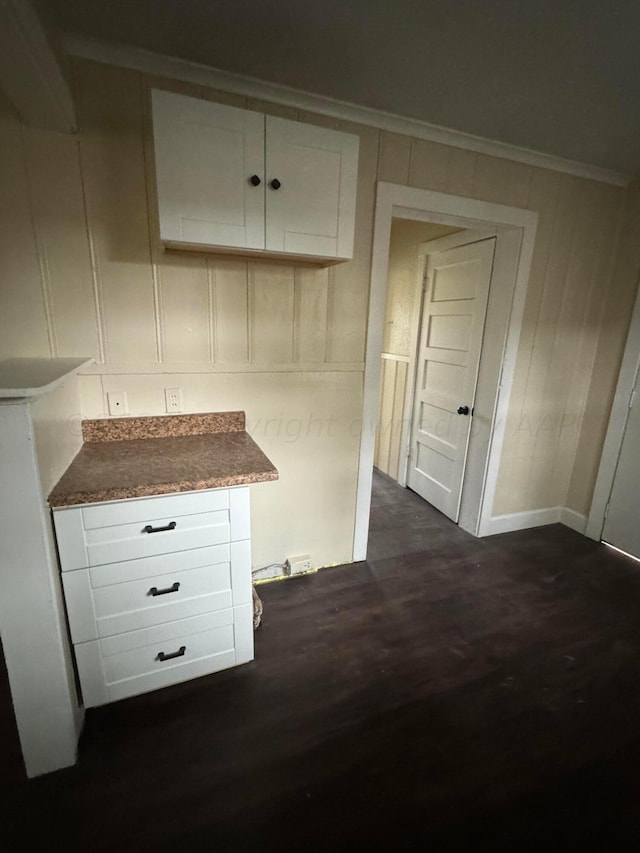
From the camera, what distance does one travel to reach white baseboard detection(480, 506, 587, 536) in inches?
115

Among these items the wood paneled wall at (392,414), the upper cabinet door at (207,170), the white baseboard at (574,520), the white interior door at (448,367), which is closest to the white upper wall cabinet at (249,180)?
the upper cabinet door at (207,170)

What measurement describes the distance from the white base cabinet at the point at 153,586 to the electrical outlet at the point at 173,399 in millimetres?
602

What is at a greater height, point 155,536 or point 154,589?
point 155,536

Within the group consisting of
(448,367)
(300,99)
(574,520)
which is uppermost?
(300,99)

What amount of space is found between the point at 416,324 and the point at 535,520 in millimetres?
1822

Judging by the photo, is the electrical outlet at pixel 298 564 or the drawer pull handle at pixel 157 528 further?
the electrical outlet at pixel 298 564

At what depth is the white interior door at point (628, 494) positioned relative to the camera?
2.60m

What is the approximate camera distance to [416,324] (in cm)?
334

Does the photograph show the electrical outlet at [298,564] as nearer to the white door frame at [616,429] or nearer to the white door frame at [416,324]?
the white door frame at [416,324]

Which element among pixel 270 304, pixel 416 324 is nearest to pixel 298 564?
pixel 270 304

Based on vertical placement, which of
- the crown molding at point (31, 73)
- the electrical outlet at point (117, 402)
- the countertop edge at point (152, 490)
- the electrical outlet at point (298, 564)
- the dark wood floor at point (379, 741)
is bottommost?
the dark wood floor at point (379, 741)

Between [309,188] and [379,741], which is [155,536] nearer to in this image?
[379,741]

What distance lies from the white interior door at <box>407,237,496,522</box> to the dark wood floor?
3.56ft

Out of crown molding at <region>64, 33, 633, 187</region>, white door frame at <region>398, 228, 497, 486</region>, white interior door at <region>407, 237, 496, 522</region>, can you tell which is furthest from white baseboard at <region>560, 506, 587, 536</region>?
crown molding at <region>64, 33, 633, 187</region>
